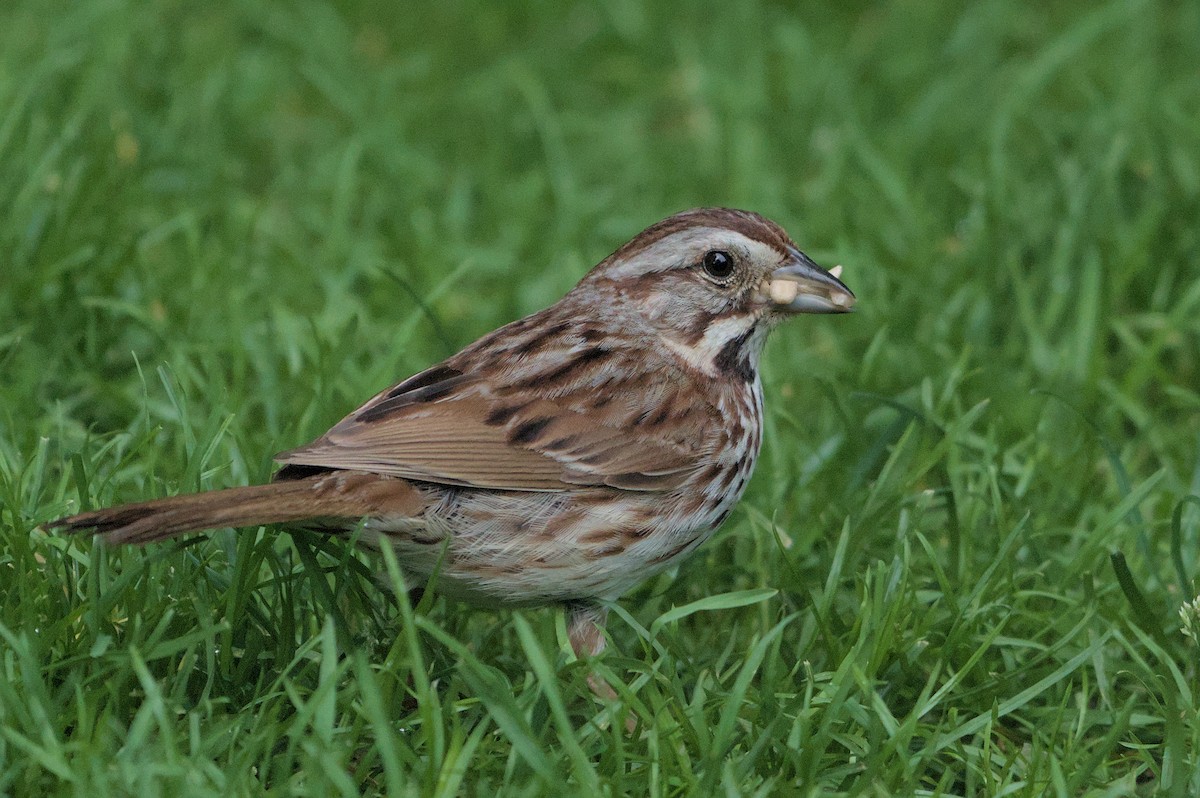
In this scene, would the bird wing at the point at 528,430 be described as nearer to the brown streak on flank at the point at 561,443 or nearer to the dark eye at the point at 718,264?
the brown streak on flank at the point at 561,443

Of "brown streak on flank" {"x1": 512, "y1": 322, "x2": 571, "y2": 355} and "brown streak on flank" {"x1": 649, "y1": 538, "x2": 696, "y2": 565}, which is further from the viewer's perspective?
"brown streak on flank" {"x1": 512, "y1": 322, "x2": 571, "y2": 355}

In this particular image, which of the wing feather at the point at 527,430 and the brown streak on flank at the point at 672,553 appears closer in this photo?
the wing feather at the point at 527,430

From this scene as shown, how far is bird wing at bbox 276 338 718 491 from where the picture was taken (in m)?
3.68

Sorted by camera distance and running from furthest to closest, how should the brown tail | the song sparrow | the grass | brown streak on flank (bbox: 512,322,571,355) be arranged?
brown streak on flank (bbox: 512,322,571,355)
the song sparrow
the grass
the brown tail

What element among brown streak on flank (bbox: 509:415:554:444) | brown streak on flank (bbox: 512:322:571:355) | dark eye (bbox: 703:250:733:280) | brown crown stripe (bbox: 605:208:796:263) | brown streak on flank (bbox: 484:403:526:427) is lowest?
brown streak on flank (bbox: 509:415:554:444)

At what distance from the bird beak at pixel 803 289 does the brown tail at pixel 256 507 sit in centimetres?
110

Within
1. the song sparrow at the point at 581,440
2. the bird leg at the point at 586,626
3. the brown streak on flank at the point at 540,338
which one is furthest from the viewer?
the brown streak on flank at the point at 540,338

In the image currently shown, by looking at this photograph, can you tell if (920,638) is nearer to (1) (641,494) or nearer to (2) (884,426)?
(1) (641,494)

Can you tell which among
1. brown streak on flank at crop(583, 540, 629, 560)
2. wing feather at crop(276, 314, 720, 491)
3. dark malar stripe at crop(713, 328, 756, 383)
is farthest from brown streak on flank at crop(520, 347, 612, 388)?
brown streak on flank at crop(583, 540, 629, 560)

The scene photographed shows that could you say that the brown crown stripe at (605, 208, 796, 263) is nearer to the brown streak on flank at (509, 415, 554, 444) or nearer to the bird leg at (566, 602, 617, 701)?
the brown streak on flank at (509, 415, 554, 444)

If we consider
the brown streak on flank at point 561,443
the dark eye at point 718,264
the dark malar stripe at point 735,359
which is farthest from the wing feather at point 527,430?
the dark eye at point 718,264

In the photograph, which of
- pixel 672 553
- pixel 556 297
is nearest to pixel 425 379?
pixel 672 553

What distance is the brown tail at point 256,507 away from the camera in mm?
3199

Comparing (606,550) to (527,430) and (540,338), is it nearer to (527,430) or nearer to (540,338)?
(527,430)
